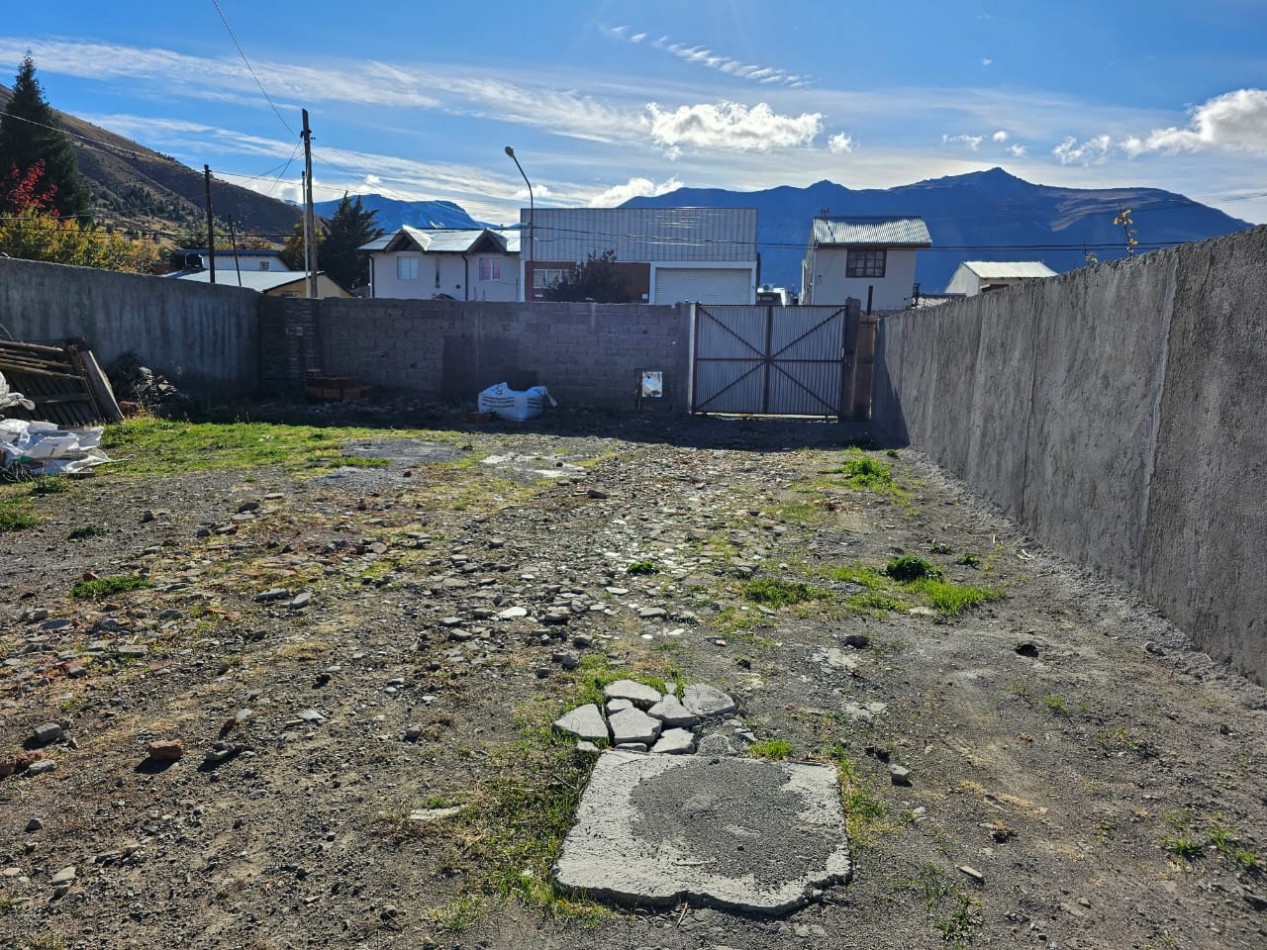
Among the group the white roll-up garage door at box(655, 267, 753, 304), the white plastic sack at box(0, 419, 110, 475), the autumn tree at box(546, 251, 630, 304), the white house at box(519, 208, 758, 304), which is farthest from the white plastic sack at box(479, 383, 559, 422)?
the white roll-up garage door at box(655, 267, 753, 304)

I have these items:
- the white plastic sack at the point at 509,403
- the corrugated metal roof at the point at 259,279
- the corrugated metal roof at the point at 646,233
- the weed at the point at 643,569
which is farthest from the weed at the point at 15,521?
the corrugated metal roof at the point at 646,233

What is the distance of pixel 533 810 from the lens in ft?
8.45

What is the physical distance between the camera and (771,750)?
2951mm

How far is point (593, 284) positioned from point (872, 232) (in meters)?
14.2

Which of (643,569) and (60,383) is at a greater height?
(60,383)

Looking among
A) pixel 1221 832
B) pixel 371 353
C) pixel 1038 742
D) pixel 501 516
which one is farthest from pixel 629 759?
pixel 371 353

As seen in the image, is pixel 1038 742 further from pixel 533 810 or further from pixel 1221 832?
pixel 533 810

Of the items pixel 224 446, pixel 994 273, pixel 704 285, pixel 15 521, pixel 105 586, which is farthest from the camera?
pixel 994 273

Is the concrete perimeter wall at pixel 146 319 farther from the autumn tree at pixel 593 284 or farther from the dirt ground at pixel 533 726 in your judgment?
the autumn tree at pixel 593 284

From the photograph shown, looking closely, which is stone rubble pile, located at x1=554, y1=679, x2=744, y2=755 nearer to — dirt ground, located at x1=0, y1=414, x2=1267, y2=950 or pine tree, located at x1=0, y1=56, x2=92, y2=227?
dirt ground, located at x1=0, y1=414, x2=1267, y2=950

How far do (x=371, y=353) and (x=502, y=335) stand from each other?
2.68m

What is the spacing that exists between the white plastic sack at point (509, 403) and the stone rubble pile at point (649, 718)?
1084 cm

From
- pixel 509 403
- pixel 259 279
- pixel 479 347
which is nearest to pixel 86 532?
pixel 509 403

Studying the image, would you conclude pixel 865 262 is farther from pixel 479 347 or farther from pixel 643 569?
pixel 643 569
